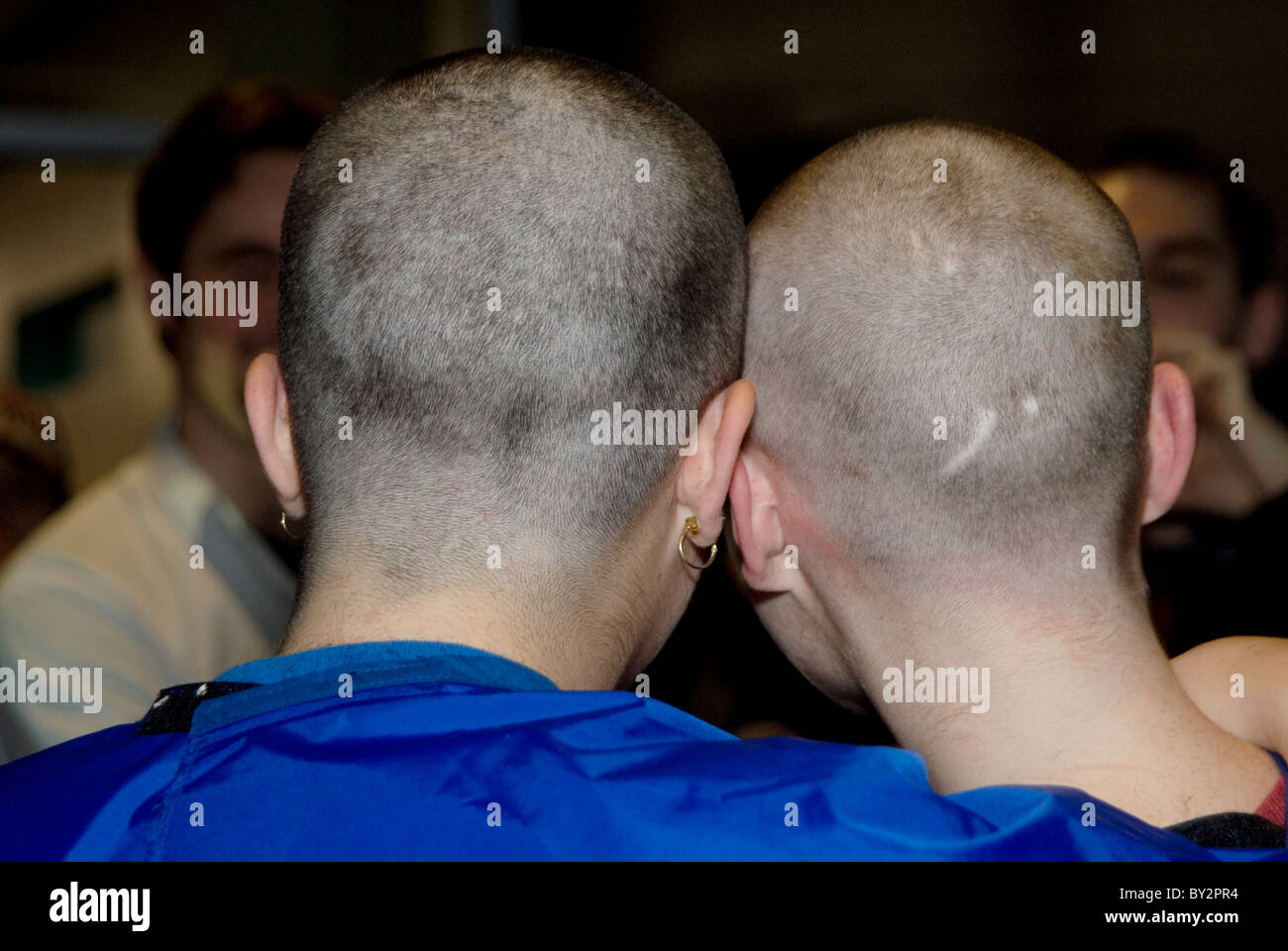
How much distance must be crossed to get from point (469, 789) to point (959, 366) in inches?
20.3

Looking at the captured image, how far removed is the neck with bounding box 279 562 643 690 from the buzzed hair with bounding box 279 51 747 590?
0.8 inches

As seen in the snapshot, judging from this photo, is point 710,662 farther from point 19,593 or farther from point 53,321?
point 53,321

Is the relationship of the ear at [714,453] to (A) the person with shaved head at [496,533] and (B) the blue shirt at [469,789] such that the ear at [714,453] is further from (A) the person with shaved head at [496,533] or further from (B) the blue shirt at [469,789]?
(B) the blue shirt at [469,789]

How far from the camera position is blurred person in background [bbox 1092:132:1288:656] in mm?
2205

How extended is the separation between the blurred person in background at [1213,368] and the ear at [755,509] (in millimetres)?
1415

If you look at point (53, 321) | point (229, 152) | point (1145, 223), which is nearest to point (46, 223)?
point (53, 321)

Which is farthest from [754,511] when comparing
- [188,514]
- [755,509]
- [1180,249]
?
[1180,249]

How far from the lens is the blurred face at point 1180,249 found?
2.20 metres

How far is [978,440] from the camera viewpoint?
3.15 ft

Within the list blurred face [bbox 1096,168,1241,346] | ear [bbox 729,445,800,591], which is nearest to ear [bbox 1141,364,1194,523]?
Answer: ear [bbox 729,445,800,591]

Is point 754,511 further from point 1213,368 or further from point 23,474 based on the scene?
point 23,474

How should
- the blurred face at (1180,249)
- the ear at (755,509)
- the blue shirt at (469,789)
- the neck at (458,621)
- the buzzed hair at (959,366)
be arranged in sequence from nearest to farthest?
the blue shirt at (469,789), the neck at (458,621), the buzzed hair at (959,366), the ear at (755,509), the blurred face at (1180,249)

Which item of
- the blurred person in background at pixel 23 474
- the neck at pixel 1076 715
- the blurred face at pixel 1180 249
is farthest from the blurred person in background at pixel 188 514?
the blurred face at pixel 1180 249

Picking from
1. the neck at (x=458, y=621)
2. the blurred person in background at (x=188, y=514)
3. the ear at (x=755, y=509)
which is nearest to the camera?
the neck at (x=458, y=621)
